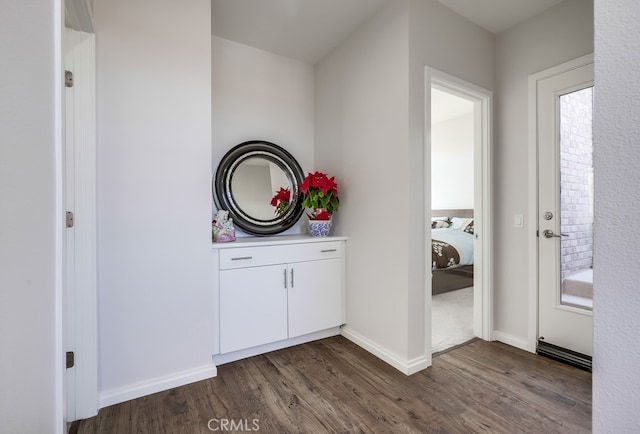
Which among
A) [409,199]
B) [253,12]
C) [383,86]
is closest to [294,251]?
[409,199]

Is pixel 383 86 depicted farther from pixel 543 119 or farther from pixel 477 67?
pixel 543 119

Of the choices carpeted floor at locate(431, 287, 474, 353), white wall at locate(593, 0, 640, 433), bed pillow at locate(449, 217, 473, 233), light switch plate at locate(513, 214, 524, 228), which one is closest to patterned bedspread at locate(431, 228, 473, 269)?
carpeted floor at locate(431, 287, 474, 353)

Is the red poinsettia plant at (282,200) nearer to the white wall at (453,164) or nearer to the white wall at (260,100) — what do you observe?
the white wall at (260,100)

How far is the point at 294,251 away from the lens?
95.7 inches

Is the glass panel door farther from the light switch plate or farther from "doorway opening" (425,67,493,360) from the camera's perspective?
"doorway opening" (425,67,493,360)

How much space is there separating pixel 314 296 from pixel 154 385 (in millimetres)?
1253

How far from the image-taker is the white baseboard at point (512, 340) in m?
2.37

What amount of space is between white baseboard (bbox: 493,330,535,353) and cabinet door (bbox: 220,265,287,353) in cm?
182

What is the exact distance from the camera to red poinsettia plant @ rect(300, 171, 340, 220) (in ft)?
8.50

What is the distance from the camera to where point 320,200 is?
103 inches

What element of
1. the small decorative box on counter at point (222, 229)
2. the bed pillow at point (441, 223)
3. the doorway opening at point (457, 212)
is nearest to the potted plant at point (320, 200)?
the small decorative box on counter at point (222, 229)

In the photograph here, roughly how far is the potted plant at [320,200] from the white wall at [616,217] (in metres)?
2.09

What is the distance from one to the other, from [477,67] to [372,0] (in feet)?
3.34

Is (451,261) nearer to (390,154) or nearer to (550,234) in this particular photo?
(550,234)
